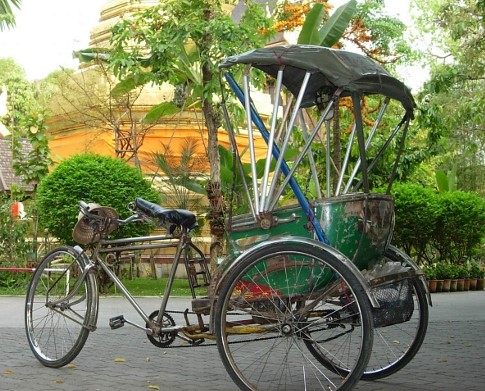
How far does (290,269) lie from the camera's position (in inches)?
211

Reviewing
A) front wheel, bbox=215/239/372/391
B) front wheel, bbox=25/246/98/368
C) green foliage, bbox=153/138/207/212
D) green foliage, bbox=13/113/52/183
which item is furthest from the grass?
front wheel, bbox=215/239/372/391

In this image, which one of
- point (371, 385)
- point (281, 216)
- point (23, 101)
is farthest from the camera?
point (23, 101)

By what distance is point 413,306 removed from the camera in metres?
5.98

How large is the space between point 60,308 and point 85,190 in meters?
7.79

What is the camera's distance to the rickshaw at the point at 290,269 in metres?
5.30

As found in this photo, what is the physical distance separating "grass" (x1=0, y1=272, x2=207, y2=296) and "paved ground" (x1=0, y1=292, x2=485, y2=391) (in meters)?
5.03

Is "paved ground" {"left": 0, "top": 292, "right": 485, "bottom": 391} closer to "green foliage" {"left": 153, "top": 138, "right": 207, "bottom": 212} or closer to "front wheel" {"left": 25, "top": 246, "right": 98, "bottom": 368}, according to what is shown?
"front wheel" {"left": 25, "top": 246, "right": 98, "bottom": 368}

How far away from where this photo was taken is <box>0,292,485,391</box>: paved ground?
19.7ft

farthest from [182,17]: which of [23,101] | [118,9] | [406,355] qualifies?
[23,101]

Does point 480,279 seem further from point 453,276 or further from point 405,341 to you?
point 405,341

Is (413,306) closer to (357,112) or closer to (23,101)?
(357,112)

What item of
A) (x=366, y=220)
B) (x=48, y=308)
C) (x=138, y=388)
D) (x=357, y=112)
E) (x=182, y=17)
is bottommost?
(x=138, y=388)

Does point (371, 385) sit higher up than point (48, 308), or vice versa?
point (48, 308)

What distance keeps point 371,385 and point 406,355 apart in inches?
12.8
